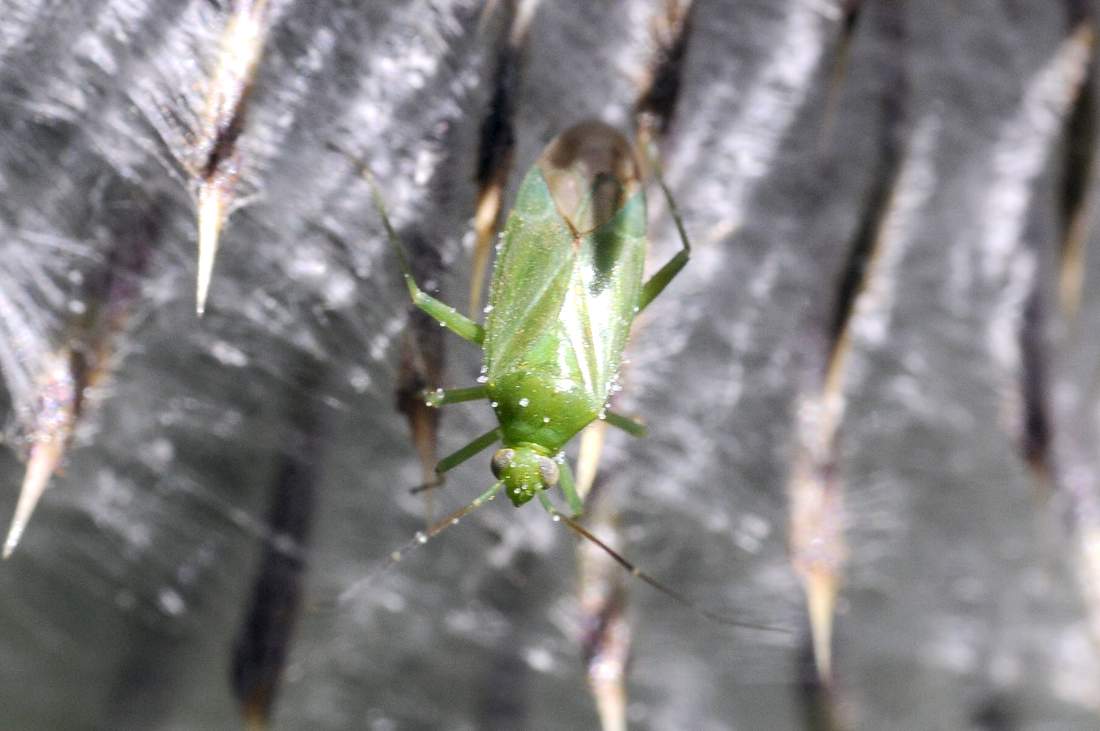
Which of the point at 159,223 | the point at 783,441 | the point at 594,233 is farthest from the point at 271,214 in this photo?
the point at 783,441

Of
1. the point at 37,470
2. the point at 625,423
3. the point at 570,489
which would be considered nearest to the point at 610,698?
the point at 570,489

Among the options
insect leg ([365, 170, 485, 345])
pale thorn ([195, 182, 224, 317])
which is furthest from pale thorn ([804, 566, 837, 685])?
pale thorn ([195, 182, 224, 317])

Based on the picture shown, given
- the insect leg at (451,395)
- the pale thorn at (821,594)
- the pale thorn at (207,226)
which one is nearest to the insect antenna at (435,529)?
the insect leg at (451,395)

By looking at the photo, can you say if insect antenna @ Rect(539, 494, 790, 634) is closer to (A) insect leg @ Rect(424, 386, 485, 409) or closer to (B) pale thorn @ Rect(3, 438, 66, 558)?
(A) insect leg @ Rect(424, 386, 485, 409)

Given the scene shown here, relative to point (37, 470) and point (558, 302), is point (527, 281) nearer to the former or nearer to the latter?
point (558, 302)

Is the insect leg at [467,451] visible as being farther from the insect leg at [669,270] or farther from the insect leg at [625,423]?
the insect leg at [669,270]

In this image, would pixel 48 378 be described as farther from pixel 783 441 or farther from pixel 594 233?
pixel 783 441
